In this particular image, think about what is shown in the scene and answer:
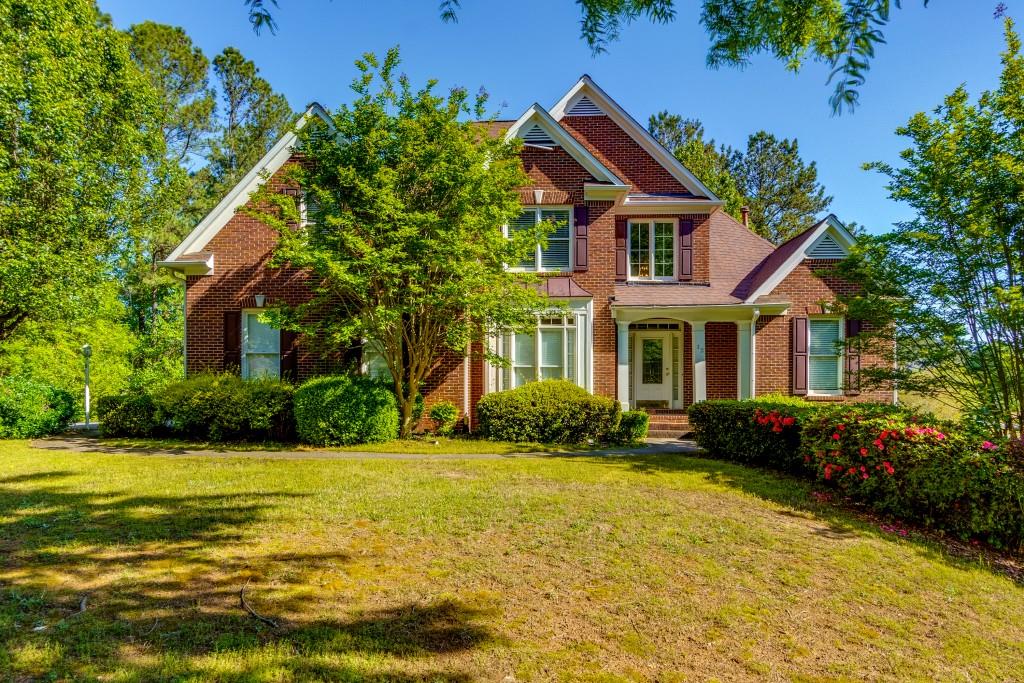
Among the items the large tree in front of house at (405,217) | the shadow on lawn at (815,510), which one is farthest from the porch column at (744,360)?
the large tree in front of house at (405,217)

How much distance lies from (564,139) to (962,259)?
8.66m

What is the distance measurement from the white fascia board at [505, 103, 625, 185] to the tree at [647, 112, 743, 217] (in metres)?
15.4

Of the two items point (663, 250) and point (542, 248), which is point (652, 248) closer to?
point (663, 250)

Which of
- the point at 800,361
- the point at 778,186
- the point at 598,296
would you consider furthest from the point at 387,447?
the point at 778,186

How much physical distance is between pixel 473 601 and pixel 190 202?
28.8 metres

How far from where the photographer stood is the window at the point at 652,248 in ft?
46.8

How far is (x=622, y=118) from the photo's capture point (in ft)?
49.9

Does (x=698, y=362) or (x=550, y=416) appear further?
(x=698, y=362)

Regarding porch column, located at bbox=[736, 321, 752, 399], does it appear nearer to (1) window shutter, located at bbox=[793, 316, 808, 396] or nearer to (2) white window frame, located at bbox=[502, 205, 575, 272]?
(1) window shutter, located at bbox=[793, 316, 808, 396]

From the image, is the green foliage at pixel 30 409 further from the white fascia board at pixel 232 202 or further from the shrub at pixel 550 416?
the shrub at pixel 550 416

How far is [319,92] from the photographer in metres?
11.6

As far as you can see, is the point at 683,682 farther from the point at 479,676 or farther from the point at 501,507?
the point at 501,507

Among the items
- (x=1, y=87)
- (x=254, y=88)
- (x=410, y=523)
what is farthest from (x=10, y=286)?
(x=254, y=88)

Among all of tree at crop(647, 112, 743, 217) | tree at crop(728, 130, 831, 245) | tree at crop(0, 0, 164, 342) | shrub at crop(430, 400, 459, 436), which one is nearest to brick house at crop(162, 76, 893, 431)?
shrub at crop(430, 400, 459, 436)
